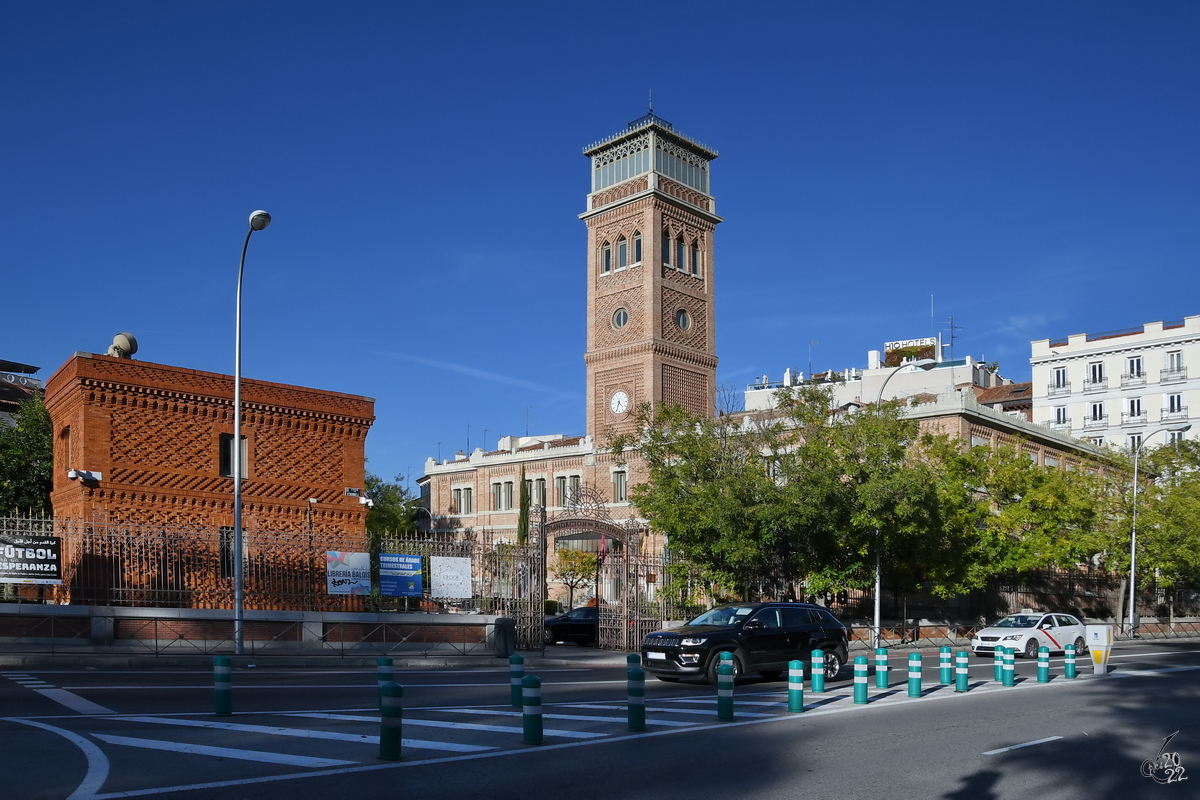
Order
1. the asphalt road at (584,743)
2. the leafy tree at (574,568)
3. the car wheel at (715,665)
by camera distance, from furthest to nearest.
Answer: the leafy tree at (574,568), the car wheel at (715,665), the asphalt road at (584,743)

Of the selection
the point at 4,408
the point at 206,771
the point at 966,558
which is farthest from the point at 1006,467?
the point at 4,408

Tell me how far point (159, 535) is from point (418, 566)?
6155 mm

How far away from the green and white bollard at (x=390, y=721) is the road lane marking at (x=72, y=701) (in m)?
5.58

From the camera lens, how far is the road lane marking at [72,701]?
14.0 meters

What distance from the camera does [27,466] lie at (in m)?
41.7

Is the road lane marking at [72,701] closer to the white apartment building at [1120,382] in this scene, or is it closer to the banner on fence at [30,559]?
the banner on fence at [30,559]

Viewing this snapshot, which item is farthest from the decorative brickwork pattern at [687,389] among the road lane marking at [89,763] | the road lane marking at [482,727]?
the road lane marking at [89,763]

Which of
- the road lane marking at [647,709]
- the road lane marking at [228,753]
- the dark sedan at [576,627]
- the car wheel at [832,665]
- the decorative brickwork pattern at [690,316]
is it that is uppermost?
the decorative brickwork pattern at [690,316]

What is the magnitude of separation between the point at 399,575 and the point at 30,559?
26.9 ft

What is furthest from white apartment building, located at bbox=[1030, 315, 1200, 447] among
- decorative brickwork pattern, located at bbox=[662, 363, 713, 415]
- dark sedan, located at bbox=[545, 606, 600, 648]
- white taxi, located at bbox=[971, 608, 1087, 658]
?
dark sedan, located at bbox=[545, 606, 600, 648]

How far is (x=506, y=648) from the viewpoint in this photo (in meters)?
27.2

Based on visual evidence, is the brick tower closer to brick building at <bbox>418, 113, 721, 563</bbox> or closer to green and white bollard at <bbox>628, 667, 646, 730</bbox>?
brick building at <bbox>418, 113, 721, 563</bbox>

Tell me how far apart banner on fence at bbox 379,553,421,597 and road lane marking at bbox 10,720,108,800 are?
47.2ft

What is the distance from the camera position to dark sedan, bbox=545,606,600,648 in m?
36.2
